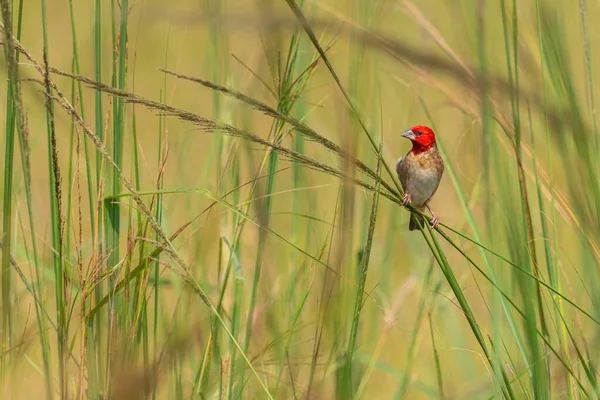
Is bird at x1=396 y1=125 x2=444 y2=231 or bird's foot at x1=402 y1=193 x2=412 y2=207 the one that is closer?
bird's foot at x1=402 y1=193 x2=412 y2=207

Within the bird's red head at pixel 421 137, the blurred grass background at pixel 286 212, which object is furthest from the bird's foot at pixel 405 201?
the bird's red head at pixel 421 137

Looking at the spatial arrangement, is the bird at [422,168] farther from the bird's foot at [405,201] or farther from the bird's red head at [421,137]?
the bird's foot at [405,201]

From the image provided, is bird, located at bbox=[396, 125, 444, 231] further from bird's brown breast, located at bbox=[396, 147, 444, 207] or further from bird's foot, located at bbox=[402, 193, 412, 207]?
bird's foot, located at bbox=[402, 193, 412, 207]

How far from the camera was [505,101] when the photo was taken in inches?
63.6

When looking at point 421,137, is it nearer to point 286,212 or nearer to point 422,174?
point 422,174

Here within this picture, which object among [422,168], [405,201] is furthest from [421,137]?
[405,201]

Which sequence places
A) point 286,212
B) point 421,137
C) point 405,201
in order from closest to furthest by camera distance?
point 286,212 < point 405,201 < point 421,137

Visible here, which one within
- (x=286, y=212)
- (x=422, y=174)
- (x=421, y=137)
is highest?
(x=421, y=137)

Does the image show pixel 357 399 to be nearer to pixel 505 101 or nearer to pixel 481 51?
pixel 505 101

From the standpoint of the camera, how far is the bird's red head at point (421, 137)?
146 inches

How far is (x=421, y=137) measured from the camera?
12.2 ft

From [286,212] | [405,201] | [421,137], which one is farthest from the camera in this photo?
[421,137]

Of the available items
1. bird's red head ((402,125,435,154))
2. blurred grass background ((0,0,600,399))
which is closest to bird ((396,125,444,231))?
bird's red head ((402,125,435,154))

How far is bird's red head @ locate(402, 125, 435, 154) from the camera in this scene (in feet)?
12.2
